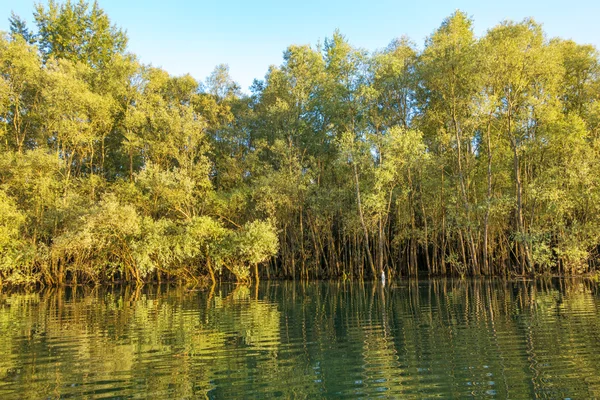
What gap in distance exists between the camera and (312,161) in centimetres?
4266

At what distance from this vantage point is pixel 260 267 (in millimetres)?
48000

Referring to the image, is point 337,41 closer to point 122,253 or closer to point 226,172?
point 226,172

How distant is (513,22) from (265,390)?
33.5m

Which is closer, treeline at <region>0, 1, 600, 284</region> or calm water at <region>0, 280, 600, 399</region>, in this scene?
calm water at <region>0, 280, 600, 399</region>

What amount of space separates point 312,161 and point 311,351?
106 feet

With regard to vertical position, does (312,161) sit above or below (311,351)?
above

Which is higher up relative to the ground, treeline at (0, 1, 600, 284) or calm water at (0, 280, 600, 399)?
treeline at (0, 1, 600, 284)

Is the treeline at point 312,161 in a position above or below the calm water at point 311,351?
above

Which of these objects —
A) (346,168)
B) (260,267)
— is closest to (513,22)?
(346,168)

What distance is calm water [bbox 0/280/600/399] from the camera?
8.14 meters

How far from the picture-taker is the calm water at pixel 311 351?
Answer: 26.7 feet

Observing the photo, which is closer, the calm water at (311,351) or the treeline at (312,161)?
the calm water at (311,351)

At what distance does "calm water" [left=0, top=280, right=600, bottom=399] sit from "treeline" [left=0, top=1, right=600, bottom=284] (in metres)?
15.7

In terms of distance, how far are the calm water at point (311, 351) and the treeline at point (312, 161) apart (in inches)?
619
